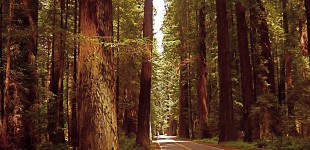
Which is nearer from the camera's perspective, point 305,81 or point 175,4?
point 305,81

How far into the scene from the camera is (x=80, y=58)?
254 inches

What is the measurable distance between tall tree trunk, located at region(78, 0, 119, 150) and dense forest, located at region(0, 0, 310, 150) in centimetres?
2

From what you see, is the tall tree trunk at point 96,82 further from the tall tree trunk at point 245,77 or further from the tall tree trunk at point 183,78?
the tall tree trunk at point 183,78

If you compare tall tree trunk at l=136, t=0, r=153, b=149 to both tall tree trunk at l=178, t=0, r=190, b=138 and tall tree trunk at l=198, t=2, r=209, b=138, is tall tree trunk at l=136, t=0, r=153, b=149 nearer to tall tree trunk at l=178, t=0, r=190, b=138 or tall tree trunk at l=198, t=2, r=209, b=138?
tall tree trunk at l=198, t=2, r=209, b=138

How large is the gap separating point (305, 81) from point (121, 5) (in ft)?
48.5

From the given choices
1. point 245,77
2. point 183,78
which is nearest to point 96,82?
point 245,77

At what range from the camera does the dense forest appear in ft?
20.7

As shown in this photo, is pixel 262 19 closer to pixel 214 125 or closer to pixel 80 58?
pixel 214 125

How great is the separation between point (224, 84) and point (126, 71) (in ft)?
25.5

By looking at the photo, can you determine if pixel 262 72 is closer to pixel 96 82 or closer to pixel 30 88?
pixel 30 88

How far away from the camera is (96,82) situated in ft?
20.2

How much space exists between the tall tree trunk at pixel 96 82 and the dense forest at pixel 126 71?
0.02 meters

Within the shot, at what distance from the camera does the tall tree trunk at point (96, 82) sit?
606 centimetres

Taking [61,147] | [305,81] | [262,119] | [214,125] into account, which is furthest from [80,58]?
[214,125]
